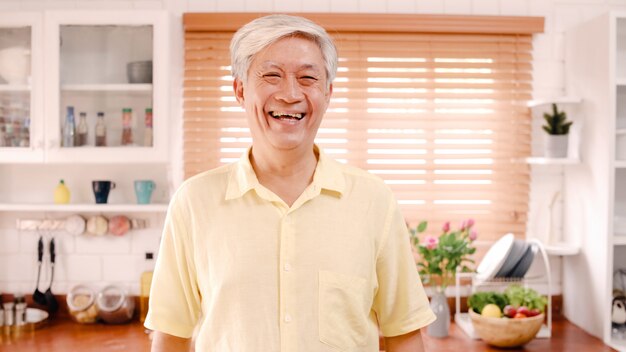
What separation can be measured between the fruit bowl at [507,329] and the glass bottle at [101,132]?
164cm

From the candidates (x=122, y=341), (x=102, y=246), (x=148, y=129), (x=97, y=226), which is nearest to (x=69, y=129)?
(x=148, y=129)

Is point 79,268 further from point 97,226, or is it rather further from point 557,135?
point 557,135

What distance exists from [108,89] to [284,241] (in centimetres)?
175

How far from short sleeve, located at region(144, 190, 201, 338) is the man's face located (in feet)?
0.82

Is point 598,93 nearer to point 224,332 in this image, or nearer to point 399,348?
point 399,348

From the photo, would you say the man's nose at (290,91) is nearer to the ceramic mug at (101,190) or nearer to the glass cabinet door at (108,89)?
the glass cabinet door at (108,89)

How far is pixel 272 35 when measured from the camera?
4.29ft

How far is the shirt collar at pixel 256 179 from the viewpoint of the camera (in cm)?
139

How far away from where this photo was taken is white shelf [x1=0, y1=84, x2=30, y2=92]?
9.20 ft

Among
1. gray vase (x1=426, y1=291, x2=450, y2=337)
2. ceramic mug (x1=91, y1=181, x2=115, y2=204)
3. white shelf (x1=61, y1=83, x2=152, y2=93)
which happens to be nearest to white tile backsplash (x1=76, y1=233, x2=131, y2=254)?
ceramic mug (x1=91, y1=181, x2=115, y2=204)

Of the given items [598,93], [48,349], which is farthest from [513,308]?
[48,349]

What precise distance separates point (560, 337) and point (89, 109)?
84.8 inches

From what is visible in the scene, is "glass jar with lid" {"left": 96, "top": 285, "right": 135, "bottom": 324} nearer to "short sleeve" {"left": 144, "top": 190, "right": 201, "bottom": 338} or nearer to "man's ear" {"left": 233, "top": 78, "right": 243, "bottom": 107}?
"short sleeve" {"left": 144, "top": 190, "right": 201, "bottom": 338}

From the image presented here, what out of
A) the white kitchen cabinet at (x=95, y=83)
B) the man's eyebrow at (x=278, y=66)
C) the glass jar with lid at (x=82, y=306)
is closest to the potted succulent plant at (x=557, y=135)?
the white kitchen cabinet at (x=95, y=83)
